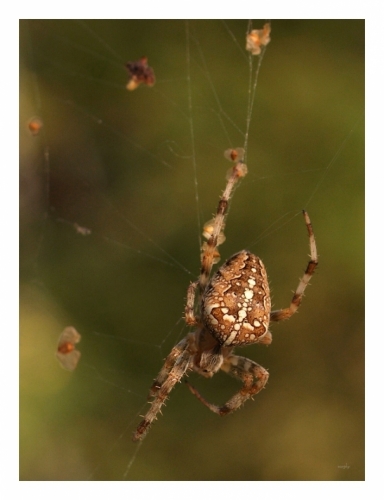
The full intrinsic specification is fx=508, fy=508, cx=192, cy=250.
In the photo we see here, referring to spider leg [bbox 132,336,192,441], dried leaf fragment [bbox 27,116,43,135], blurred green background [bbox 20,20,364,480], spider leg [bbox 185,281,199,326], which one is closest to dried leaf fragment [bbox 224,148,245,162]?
blurred green background [bbox 20,20,364,480]

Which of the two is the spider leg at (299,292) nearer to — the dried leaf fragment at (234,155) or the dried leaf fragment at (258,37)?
the dried leaf fragment at (234,155)

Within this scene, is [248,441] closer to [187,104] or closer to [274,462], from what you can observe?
[274,462]

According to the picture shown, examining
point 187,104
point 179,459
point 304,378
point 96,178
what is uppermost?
point 187,104

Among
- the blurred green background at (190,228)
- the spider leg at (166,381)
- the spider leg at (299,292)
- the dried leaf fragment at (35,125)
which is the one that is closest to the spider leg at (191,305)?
the spider leg at (166,381)

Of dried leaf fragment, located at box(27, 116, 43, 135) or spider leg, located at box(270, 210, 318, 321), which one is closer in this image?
spider leg, located at box(270, 210, 318, 321)

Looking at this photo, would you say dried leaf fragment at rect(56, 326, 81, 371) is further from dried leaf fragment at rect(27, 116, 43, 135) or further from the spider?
dried leaf fragment at rect(27, 116, 43, 135)

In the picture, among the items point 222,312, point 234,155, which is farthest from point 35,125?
point 222,312

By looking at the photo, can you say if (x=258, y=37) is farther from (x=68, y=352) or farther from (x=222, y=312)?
(x=68, y=352)

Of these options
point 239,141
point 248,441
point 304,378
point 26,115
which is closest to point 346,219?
point 239,141
